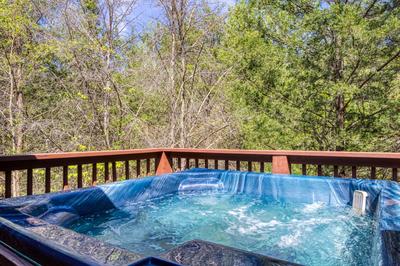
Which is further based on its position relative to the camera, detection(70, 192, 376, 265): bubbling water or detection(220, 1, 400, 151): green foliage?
detection(220, 1, 400, 151): green foliage

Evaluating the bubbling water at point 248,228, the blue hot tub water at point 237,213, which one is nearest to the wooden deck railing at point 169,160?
the blue hot tub water at point 237,213

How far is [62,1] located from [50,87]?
173 centimetres

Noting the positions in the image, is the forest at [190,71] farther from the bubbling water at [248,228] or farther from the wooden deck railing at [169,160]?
the bubbling water at [248,228]

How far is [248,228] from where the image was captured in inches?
91.7

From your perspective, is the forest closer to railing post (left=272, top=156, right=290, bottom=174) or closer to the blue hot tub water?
railing post (left=272, top=156, right=290, bottom=174)

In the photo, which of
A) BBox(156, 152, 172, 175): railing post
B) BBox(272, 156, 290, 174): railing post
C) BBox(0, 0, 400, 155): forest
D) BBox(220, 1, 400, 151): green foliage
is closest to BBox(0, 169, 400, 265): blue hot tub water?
BBox(272, 156, 290, 174): railing post

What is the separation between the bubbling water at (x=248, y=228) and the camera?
188 cm

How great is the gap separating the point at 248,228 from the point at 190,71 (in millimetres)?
4949

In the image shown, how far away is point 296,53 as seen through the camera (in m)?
6.60

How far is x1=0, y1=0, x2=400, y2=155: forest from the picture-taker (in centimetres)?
594

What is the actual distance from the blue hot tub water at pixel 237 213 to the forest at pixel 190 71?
345 centimetres

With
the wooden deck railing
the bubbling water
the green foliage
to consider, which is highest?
the green foliage

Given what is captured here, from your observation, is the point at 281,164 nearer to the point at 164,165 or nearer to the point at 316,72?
the point at 164,165

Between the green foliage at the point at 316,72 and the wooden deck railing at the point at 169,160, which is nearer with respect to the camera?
the wooden deck railing at the point at 169,160
